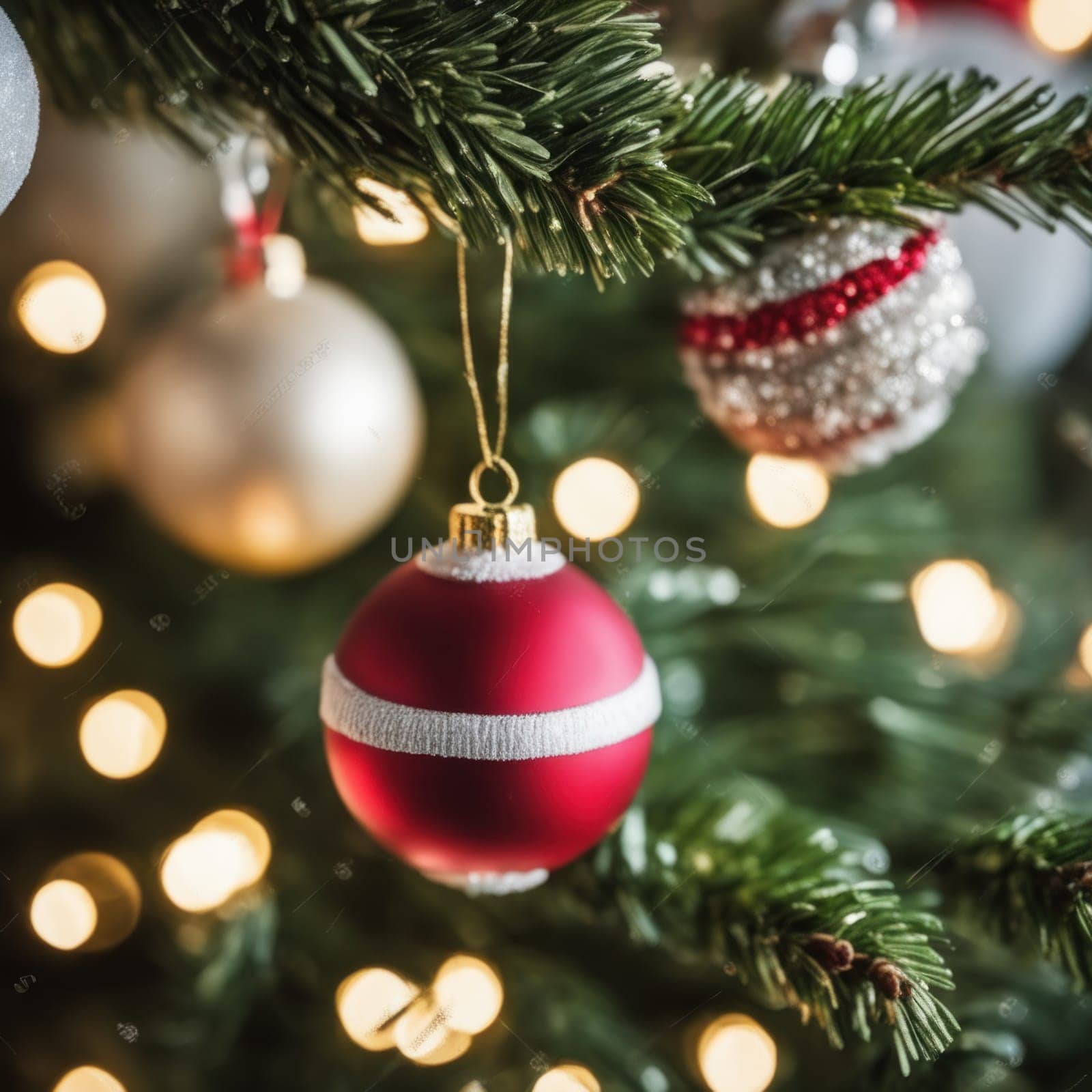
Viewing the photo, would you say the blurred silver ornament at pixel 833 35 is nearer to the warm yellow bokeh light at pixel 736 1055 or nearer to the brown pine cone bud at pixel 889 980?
the brown pine cone bud at pixel 889 980

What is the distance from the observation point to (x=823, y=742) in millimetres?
746

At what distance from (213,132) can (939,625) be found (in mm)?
623

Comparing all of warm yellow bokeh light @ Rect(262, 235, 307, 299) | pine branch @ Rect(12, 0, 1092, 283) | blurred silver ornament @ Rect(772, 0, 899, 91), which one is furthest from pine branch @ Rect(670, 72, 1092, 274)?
warm yellow bokeh light @ Rect(262, 235, 307, 299)

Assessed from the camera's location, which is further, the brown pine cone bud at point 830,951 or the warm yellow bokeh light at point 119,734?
the warm yellow bokeh light at point 119,734

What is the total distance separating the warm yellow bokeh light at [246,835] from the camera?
71cm

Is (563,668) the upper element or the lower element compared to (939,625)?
upper

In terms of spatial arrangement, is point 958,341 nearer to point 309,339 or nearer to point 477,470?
point 477,470

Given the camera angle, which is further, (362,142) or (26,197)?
(26,197)

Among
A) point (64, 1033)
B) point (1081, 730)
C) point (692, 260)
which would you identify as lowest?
point (64, 1033)

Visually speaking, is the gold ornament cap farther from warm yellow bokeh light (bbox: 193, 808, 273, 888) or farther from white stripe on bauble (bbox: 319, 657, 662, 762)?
warm yellow bokeh light (bbox: 193, 808, 273, 888)

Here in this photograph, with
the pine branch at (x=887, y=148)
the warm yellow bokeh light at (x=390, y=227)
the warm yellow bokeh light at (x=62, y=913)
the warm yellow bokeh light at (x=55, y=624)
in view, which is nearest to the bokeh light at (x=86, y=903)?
the warm yellow bokeh light at (x=62, y=913)

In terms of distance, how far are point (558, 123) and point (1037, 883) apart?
445 mm

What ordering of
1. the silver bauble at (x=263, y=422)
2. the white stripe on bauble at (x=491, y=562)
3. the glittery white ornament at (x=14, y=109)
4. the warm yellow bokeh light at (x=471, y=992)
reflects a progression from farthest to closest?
the warm yellow bokeh light at (x=471, y=992)
the silver bauble at (x=263, y=422)
the white stripe on bauble at (x=491, y=562)
the glittery white ornament at (x=14, y=109)

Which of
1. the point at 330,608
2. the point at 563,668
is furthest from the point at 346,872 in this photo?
the point at 563,668
